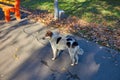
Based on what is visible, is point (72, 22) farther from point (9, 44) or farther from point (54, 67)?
point (54, 67)

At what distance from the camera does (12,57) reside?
23.1ft

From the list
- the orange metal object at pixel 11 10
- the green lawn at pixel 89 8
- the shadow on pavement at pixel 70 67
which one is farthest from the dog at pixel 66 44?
the orange metal object at pixel 11 10

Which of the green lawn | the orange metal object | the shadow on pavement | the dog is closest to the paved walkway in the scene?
the shadow on pavement

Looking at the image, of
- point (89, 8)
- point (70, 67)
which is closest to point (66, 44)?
point (70, 67)

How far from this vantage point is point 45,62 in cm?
679

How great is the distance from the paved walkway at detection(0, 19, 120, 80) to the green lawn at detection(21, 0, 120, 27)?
7.43 feet

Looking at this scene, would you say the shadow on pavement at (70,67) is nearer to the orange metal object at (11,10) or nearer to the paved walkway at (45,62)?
the paved walkway at (45,62)

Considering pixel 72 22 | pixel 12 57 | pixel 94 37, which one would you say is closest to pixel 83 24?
pixel 72 22

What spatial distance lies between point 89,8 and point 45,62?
5.13m

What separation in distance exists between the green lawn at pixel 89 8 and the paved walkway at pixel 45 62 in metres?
2.27

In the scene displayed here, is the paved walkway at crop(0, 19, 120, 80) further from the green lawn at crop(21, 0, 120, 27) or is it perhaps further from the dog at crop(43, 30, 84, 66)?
the green lawn at crop(21, 0, 120, 27)

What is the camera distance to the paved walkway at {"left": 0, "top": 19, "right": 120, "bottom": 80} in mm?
6121

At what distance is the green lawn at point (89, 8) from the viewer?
32.7 feet

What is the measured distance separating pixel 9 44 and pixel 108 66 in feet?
10.3
